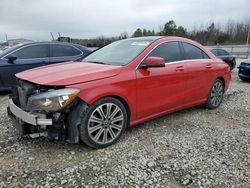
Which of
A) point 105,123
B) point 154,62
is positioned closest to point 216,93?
point 154,62

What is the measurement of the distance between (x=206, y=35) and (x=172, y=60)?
58.6 metres

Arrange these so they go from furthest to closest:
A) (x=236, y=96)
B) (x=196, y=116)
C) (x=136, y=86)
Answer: (x=236, y=96) → (x=196, y=116) → (x=136, y=86)

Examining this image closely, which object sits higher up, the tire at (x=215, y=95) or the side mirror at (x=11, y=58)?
the side mirror at (x=11, y=58)

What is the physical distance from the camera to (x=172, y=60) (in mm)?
3781

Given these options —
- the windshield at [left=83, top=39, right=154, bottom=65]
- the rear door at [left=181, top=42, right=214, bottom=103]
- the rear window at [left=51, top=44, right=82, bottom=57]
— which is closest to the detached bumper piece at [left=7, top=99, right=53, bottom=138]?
the windshield at [left=83, top=39, right=154, bottom=65]

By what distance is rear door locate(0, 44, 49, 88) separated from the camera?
559 centimetres

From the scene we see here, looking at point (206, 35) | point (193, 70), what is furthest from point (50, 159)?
point (206, 35)

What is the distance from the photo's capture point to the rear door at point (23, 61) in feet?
18.4

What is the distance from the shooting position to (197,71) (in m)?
4.15

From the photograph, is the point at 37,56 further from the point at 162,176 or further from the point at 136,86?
the point at 162,176

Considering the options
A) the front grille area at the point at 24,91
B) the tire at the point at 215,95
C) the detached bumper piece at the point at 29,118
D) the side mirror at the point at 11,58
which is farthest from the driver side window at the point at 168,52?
the side mirror at the point at 11,58

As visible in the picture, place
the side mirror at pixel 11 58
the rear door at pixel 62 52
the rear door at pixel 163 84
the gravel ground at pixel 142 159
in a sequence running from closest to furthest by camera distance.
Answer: the gravel ground at pixel 142 159
the rear door at pixel 163 84
the side mirror at pixel 11 58
the rear door at pixel 62 52

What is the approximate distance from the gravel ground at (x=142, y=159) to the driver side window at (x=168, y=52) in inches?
45.7

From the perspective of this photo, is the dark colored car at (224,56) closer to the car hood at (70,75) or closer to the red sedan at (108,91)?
the red sedan at (108,91)
